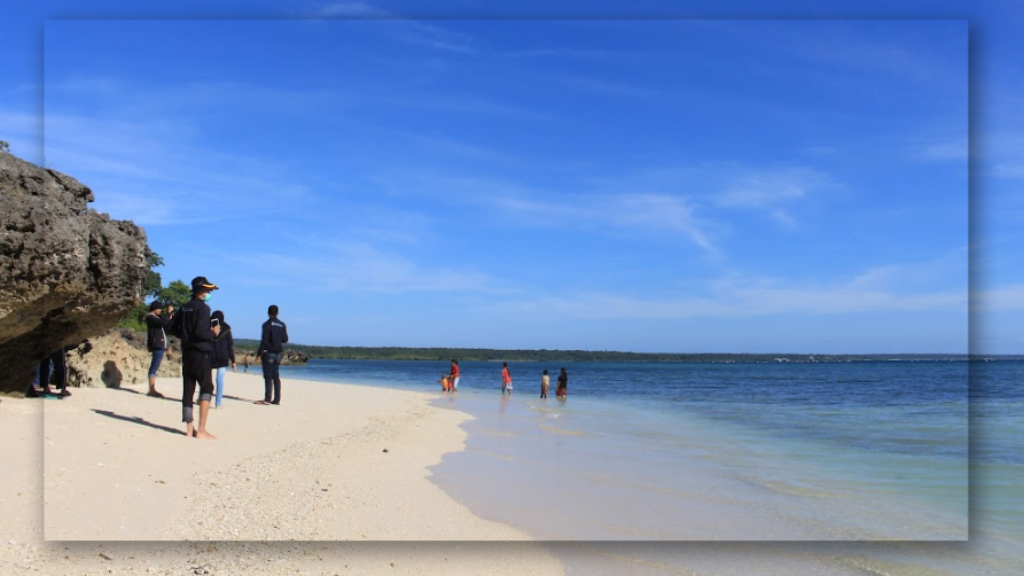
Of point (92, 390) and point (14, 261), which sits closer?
point (14, 261)

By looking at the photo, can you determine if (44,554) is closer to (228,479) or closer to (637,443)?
(228,479)

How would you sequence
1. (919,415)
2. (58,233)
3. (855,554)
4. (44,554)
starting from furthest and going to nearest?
(919,415)
(58,233)
(855,554)
(44,554)

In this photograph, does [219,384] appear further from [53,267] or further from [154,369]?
[53,267]

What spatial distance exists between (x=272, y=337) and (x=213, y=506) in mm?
7563

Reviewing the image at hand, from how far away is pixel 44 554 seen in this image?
451 cm

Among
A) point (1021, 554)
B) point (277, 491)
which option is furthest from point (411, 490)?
point (1021, 554)

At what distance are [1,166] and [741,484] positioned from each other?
A: 9413 mm

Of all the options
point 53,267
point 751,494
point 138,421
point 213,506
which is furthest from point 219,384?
point 751,494

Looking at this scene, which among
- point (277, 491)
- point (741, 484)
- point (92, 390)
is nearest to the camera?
point (277, 491)

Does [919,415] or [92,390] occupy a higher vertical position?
[92,390]

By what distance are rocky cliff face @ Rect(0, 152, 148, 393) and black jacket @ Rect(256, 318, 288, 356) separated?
121 inches

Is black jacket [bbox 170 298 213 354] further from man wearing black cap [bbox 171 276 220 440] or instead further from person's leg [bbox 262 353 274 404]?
person's leg [bbox 262 353 274 404]

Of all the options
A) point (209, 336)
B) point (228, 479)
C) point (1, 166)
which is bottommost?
point (228, 479)

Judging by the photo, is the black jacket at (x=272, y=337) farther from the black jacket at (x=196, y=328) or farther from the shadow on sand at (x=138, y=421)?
the black jacket at (x=196, y=328)
